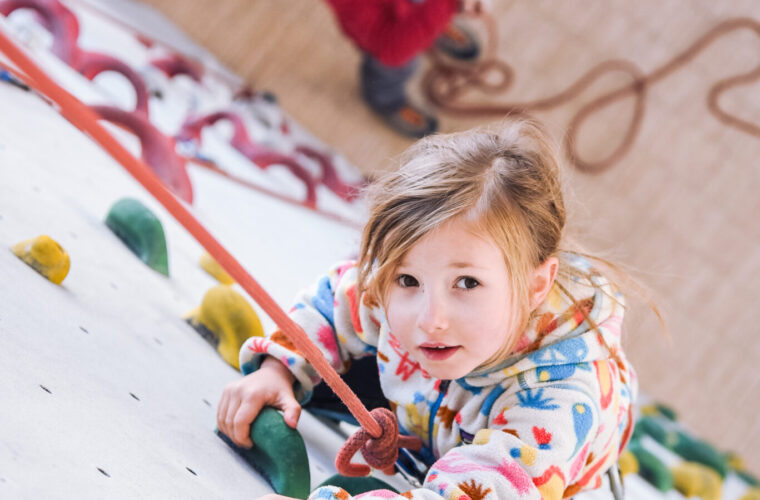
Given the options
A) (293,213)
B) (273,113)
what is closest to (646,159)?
(273,113)

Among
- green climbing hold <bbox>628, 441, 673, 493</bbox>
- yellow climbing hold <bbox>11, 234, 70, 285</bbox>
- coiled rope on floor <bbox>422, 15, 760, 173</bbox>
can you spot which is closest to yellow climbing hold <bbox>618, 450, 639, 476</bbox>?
green climbing hold <bbox>628, 441, 673, 493</bbox>

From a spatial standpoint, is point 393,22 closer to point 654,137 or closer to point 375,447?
point 654,137

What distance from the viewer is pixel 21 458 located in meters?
0.35

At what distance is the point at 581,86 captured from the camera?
1.61m

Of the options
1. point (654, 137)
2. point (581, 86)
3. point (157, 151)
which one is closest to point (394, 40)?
point (581, 86)

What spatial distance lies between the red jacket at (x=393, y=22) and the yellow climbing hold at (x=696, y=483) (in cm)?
86

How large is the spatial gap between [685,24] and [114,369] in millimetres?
1429

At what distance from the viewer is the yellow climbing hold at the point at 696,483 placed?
3.11 ft

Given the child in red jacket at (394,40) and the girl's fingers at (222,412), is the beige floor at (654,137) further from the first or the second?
the girl's fingers at (222,412)

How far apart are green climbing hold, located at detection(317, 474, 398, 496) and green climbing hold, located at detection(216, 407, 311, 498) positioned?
0.09ft

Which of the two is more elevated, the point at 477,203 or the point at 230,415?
the point at 477,203

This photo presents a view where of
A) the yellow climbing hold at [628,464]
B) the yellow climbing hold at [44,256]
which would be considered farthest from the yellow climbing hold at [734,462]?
the yellow climbing hold at [44,256]

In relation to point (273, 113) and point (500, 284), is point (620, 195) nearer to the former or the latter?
point (273, 113)

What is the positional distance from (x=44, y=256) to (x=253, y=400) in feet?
0.54
